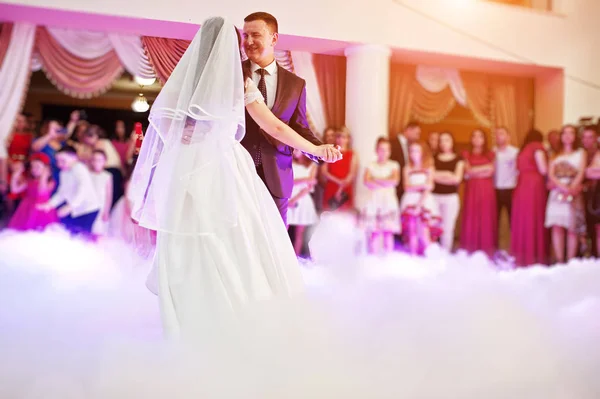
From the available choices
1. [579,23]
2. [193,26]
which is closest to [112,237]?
[193,26]

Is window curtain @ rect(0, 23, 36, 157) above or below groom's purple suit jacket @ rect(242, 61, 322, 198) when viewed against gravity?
above

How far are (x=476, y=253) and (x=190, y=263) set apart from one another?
4.54 metres

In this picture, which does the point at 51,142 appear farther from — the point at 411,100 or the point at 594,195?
the point at 594,195

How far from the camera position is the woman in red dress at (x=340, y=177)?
5.77 m

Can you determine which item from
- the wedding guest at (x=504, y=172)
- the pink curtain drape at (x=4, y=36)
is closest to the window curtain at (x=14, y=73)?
the pink curtain drape at (x=4, y=36)

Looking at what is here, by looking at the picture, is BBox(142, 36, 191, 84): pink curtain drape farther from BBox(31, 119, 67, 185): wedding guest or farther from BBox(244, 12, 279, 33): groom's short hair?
BBox(31, 119, 67, 185): wedding guest

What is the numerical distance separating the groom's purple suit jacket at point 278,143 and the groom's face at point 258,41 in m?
0.11

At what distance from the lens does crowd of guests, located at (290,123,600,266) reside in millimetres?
5676

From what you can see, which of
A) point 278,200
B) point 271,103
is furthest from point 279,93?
point 278,200

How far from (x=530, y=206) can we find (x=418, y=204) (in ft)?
3.98

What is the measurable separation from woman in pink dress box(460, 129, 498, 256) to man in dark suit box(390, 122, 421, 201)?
0.60 m

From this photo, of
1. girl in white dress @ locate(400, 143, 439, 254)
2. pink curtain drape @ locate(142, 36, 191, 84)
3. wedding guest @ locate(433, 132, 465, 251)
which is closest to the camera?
pink curtain drape @ locate(142, 36, 191, 84)

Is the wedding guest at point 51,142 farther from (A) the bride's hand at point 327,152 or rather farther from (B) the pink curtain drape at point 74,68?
(A) the bride's hand at point 327,152

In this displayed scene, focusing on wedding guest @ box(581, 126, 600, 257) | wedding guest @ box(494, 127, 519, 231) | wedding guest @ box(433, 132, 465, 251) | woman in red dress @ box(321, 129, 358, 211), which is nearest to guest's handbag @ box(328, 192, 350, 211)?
woman in red dress @ box(321, 129, 358, 211)
